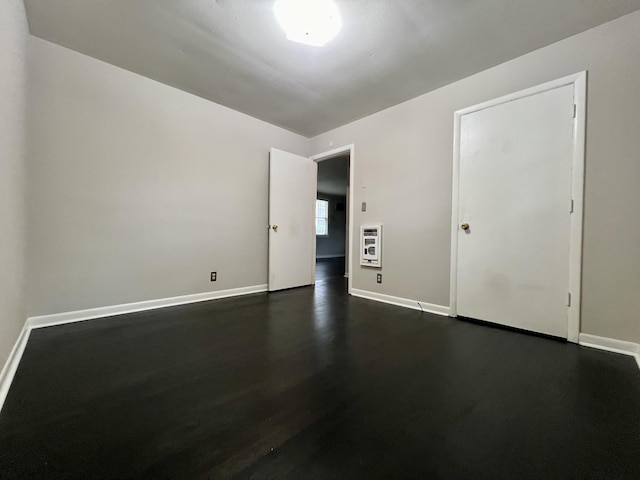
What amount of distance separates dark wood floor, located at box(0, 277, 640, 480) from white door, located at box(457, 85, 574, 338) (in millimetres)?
356

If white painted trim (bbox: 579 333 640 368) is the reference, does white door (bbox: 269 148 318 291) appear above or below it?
above

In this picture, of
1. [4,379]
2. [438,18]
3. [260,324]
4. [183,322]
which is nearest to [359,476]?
[260,324]

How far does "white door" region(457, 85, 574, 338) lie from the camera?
6.41ft

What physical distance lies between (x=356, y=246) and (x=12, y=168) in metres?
3.09

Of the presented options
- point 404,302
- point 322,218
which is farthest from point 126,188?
point 322,218

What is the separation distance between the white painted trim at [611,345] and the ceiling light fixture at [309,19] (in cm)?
295

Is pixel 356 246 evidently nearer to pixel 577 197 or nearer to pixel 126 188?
pixel 577 197

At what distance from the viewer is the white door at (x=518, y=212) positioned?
1954 millimetres

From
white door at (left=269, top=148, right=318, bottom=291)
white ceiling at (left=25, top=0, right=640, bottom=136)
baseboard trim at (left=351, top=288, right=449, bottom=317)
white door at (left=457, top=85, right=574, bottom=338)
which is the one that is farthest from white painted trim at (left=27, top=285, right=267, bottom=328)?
white door at (left=457, top=85, right=574, bottom=338)

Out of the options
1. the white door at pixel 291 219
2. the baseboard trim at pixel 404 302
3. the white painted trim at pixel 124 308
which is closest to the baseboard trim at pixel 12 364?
the white painted trim at pixel 124 308

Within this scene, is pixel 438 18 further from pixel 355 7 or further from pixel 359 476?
pixel 359 476

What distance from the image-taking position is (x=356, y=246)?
344 centimetres

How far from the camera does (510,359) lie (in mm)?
1627

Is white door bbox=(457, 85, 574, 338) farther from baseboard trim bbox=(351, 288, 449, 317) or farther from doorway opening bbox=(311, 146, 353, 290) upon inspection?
doorway opening bbox=(311, 146, 353, 290)
